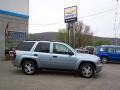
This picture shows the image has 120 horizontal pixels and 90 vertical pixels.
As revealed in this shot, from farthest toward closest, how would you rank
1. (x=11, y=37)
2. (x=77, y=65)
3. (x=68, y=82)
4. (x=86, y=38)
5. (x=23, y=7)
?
(x=86, y=38) → (x=23, y=7) → (x=11, y=37) → (x=77, y=65) → (x=68, y=82)

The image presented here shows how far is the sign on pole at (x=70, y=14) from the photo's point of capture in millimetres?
26281

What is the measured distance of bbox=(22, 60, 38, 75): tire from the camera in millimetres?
12359

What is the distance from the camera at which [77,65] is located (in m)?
12.1

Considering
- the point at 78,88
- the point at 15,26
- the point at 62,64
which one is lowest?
the point at 78,88

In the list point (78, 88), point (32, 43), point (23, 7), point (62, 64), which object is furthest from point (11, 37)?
point (78, 88)

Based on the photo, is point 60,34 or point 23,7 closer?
point 23,7

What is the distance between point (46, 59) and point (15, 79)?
2.12m

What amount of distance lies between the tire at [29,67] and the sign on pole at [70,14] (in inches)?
572

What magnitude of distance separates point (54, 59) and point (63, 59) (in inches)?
→ 18.7

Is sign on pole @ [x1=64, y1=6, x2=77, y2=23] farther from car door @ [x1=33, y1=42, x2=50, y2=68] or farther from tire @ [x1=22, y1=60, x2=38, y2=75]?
tire @ [x1=22, y1=60, x2=38, y2=75]

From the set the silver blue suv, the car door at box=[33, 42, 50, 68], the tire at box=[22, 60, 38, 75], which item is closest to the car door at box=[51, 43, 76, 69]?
the silver blue suv

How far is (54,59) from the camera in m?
12.2

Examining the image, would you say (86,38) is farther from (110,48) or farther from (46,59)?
(46,59)

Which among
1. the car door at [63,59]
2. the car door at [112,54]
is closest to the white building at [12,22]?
the car door at [112,54]
